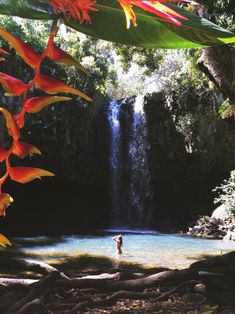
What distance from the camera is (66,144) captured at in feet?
58.2

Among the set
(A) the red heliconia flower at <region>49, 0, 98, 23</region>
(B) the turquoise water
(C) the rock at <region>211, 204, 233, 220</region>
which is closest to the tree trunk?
(A) the red heliconia flower at <region>49, 0, 98, 23</region>

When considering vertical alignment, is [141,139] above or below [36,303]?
above

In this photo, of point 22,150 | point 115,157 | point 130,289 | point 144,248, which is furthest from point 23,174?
point 115,157

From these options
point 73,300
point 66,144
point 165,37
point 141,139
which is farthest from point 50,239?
point 165,37

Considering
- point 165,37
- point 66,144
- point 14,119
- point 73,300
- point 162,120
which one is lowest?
point 73,300

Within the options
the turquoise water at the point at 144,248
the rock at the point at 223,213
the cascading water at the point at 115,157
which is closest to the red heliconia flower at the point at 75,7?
the turquoise water at the point at 144,248

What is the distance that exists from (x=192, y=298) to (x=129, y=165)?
14940 millimetres

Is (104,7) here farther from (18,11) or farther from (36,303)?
(36,303)

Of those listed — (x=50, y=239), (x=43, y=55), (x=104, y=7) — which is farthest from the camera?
(x=50, y=239)

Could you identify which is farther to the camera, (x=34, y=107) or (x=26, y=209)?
(x=26, y=209)

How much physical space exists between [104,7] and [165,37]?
0.09 m

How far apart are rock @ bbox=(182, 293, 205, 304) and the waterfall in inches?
569

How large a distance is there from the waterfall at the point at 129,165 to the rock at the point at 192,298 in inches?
569

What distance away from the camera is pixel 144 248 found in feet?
35.5
